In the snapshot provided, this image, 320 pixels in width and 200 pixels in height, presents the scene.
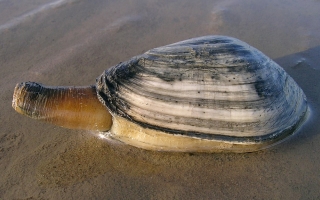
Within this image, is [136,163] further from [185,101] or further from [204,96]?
[204,96]

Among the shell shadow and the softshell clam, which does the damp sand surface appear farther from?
the softshell clam

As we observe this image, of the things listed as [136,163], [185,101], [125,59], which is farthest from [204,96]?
[125,59]

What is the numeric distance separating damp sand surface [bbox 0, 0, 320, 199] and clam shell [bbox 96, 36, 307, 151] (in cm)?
22

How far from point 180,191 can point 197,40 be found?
1.40 metres

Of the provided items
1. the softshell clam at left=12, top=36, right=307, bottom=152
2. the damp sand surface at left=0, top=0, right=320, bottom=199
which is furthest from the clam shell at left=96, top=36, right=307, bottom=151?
the damp sand surface at left=0, top=0, right=320, bottom=199

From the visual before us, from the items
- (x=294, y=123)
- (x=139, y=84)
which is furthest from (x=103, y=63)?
(x=294, y=123)

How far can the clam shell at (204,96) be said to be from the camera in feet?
8.68

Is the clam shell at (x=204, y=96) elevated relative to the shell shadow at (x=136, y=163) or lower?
elevated

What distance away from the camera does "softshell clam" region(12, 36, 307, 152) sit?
2.65 m

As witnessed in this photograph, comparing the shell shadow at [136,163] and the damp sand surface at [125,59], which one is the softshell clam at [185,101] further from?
the damp sand surface at [125,59]

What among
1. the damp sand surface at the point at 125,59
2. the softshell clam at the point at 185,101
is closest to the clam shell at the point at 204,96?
the softshell clam at the point at 185,101

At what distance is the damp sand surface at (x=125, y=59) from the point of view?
259 centimetres

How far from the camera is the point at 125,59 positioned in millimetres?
4242

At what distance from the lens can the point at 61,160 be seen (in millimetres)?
2840
